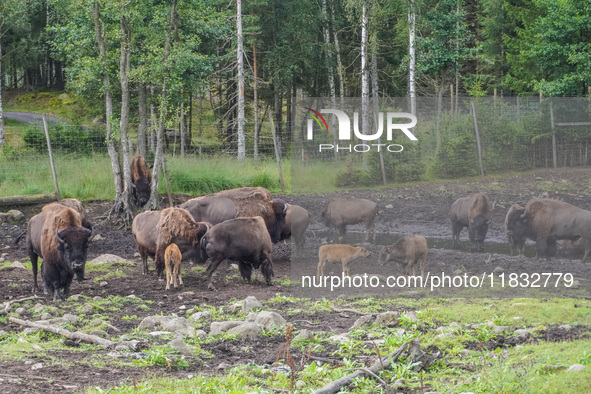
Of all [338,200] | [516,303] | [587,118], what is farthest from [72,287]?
[587,118]

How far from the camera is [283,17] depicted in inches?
1399

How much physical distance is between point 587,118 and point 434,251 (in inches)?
144

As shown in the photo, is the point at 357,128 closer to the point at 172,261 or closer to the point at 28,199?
the point at 172,261

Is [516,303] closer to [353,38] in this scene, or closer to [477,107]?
[477,107]

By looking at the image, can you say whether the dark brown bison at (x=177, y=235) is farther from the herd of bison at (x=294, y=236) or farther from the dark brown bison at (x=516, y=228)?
the dark brown bison at (x=516, y=228)

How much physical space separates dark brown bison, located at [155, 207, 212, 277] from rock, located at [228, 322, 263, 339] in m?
4.70

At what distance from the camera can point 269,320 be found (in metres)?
9.25

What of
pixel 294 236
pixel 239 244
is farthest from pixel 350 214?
pixel 239 244

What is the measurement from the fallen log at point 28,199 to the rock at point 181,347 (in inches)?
533

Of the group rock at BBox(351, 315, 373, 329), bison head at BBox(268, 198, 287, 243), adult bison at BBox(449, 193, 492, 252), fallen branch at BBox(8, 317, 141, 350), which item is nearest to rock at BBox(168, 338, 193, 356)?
fallen branch at BBox(8, 317, 141, 350)

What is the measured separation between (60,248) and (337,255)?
14.8 ft

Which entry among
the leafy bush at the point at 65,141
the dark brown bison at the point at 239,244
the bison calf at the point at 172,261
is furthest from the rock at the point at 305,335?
the leafy bush at the point at 65,141

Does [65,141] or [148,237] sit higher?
[65,141]

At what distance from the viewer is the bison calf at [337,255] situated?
451 inches
